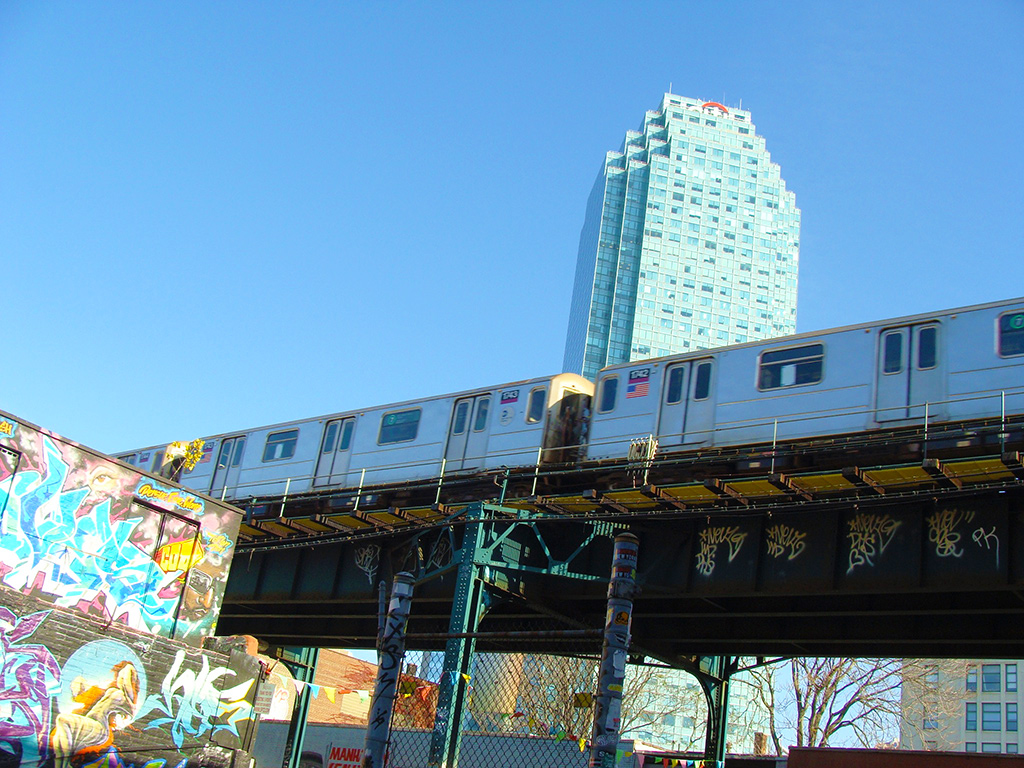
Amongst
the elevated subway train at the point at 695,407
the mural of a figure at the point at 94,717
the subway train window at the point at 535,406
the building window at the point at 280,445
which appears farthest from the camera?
the building window at the point at 280,445

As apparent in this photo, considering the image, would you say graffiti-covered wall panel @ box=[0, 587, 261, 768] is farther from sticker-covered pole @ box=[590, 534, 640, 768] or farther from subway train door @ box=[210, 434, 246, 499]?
subway train door @ box=[210, 434, 246, 499]

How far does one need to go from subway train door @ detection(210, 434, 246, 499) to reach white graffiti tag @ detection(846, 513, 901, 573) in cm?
2227

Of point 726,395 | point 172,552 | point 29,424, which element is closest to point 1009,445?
point 726,395

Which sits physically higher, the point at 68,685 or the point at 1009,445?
the point at 1009,445

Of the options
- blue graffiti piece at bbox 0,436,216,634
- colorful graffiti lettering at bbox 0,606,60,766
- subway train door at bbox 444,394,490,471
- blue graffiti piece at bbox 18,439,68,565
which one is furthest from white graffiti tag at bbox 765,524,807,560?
blue graffiti piece at bbox 18,439,68,565

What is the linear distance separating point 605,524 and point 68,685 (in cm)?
1075

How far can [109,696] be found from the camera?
16.2 metres

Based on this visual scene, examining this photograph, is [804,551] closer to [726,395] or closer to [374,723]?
[726,395]

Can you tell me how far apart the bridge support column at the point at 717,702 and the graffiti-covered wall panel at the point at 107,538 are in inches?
483

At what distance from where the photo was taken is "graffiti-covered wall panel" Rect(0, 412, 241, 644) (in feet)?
54.1

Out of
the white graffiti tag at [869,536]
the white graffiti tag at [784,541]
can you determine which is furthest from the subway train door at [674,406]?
the white graffiti tag at [869,536]

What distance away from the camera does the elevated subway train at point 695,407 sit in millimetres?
19156

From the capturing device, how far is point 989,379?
18719 millimetres

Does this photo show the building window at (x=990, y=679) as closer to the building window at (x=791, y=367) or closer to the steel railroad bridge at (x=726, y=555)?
the steel railroad bridge at (x=726, y=555)
